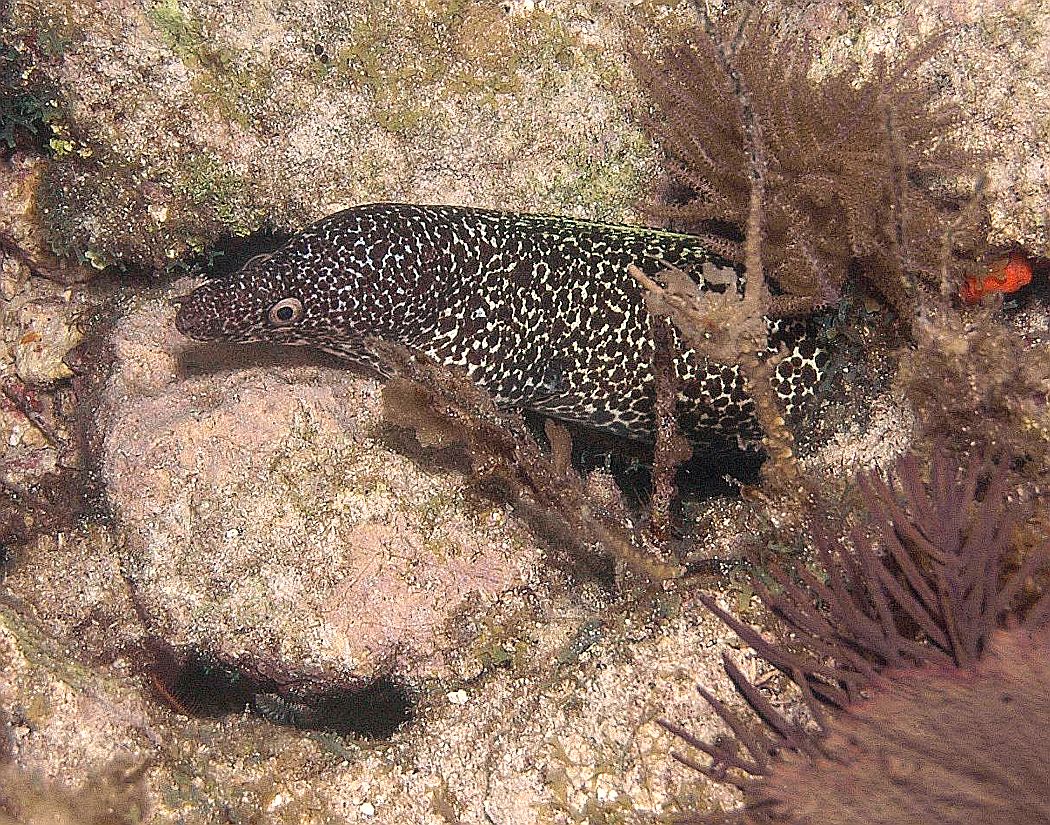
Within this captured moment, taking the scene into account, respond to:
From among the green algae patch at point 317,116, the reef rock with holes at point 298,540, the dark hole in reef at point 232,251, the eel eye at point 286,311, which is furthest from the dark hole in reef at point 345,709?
the green algae patch at point 317,116

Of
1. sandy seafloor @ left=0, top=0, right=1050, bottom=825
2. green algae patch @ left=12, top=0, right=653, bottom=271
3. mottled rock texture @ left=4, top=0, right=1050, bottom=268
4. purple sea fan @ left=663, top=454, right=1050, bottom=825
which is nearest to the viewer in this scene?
purple sea fan @ left=663, top=454, right=1050, bottom=825

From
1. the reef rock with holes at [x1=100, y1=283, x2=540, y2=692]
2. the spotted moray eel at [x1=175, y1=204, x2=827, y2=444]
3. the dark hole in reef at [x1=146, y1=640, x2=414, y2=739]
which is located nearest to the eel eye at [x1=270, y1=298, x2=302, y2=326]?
the spotted moray eel at [x1=175, y1=204, x2=827, y2=444]

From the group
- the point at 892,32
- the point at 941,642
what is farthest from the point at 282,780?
the point at 892,32

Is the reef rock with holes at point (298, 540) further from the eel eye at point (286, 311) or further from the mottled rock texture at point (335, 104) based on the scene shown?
the mottled rock texture at point (335, 104)

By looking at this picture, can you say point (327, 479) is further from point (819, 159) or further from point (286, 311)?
point (819, 159)

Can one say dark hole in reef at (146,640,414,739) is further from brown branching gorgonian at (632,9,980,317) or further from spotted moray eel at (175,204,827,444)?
brown branching gorgonian at (632,9,980,317)

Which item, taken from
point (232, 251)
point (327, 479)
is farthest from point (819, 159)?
point (232, 251)

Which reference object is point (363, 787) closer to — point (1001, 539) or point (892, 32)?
point (1001, 539)
